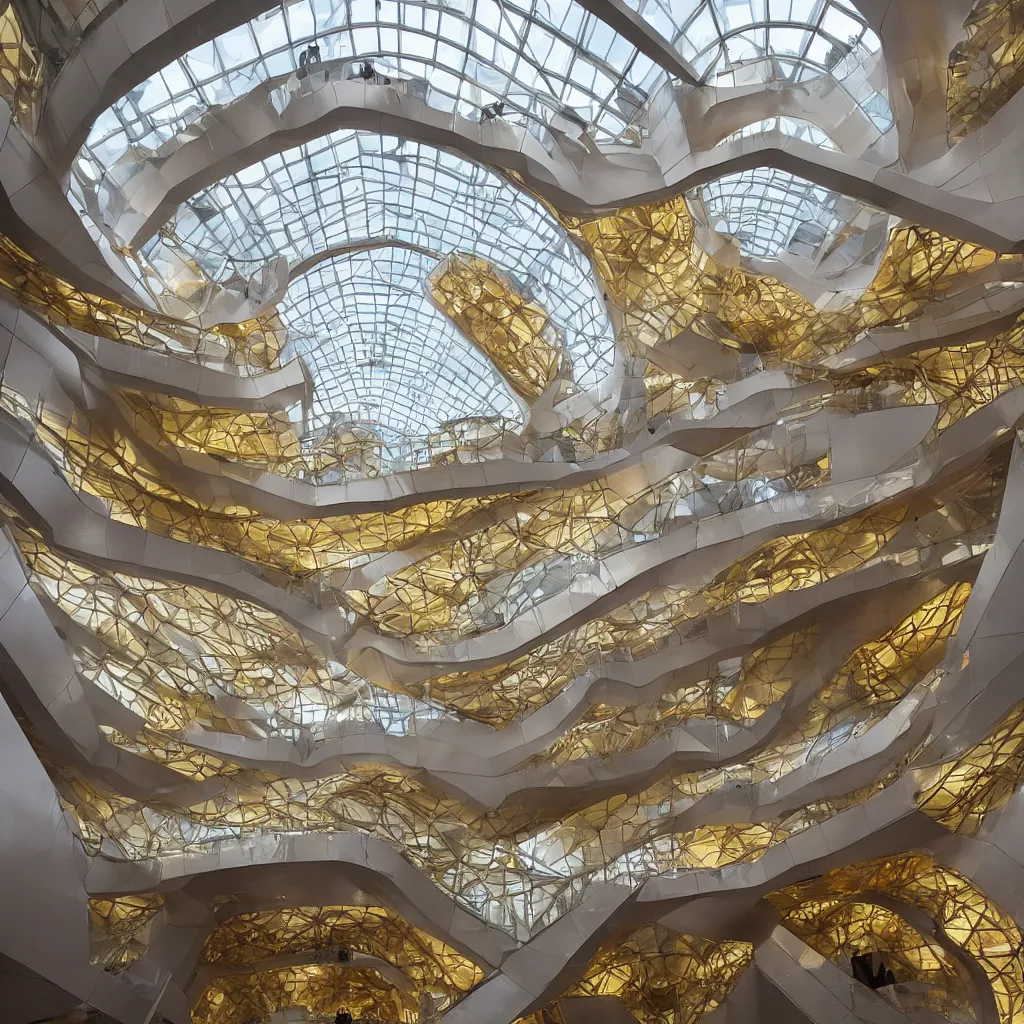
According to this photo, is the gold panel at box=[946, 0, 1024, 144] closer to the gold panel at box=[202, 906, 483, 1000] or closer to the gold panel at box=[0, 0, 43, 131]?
the gold panel at box=[0, 0, 43, 131]

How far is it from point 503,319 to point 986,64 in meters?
11.8

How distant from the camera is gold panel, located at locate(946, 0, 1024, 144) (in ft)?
44.0

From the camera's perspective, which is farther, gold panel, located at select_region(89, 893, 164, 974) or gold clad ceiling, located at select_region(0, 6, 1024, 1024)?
gold panel, located at select_region(89, 893, 164, 974)

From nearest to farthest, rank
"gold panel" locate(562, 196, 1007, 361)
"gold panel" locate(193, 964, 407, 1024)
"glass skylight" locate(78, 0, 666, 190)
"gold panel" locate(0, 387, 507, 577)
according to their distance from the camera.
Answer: "gold panel" locate(0, 387, 507, 577) → "glass skylight" locate(78, 0, 666, 190) → "gold panel" locate(562, 196, 1007, 361) → "gold panel" locate(193, 964, 407, 1024)

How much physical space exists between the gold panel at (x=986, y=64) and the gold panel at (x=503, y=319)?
10546 millimetres

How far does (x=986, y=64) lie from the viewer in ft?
45.4

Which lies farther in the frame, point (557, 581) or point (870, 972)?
point (870, 972)

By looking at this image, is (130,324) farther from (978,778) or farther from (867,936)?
(867,936)

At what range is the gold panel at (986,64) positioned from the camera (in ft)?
44.0

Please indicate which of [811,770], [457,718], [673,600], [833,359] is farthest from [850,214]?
[457,718]

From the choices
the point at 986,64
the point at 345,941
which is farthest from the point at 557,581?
the point at 986,64

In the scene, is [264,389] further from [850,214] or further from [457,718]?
[850,214]

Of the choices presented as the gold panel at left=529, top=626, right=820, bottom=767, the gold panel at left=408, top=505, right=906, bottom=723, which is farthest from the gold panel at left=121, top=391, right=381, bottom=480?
the gold panel at left=529, top=626, right=820, bottom=767

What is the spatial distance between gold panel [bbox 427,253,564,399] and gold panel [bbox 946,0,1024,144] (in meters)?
10.5
